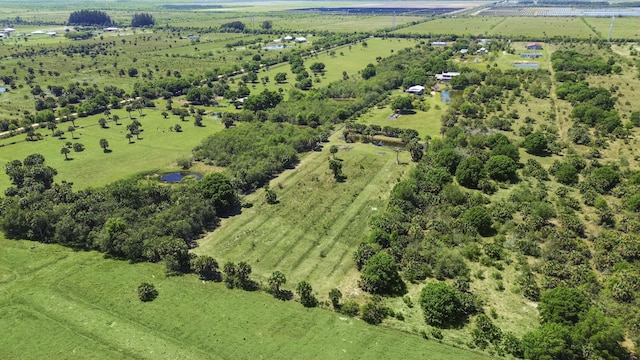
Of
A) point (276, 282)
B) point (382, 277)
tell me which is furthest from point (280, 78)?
point (382, 277)

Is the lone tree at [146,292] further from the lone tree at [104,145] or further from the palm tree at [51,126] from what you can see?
the palm tree at [51,126]

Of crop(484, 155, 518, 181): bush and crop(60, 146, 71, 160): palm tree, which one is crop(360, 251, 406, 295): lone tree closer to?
crop(484, 155, 518, 181): bush

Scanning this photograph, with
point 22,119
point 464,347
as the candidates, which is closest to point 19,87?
point 22,119

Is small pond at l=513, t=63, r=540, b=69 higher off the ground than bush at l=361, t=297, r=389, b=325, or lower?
higher

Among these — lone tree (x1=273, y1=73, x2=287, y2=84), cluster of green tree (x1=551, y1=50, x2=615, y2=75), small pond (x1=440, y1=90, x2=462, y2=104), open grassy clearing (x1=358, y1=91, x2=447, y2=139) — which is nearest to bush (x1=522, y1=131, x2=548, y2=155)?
open grassy clearing (x1=358, y1=91, x2=447, y2=139)

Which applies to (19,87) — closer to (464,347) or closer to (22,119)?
(22,119)

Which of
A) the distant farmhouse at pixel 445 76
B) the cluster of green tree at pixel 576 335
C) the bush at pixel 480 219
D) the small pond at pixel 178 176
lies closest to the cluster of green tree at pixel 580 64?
the distant farmhouse at pixel 445 76
